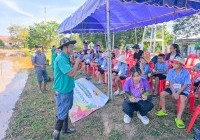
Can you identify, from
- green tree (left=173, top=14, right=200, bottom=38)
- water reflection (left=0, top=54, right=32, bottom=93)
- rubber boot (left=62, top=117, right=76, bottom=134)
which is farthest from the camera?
green tree (left=173, top=14, right=200, bottom=38)

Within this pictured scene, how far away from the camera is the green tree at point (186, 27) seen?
25.6 m

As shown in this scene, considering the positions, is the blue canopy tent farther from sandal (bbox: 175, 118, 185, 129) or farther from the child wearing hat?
sandal (bbox: 175, 118, 185, 129)

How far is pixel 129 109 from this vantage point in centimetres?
478

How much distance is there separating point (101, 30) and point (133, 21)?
3178 mm

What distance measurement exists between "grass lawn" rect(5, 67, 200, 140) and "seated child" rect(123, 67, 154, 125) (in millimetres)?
155

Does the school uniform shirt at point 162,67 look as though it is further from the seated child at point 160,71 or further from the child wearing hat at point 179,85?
the child wearing hat at point 179,85

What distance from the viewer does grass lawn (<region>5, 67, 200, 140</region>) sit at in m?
4.45

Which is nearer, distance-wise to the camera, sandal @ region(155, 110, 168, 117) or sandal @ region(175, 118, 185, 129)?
sandal @ region(175, 118, 185, 129)

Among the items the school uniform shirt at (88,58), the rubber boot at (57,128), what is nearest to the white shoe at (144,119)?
the rubber boot at (57,128)

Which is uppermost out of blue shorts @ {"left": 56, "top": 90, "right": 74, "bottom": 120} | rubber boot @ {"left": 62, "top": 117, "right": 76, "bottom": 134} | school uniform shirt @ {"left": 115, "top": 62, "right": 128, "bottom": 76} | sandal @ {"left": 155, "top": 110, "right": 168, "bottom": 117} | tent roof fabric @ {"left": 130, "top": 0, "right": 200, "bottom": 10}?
tent roof fabric @ {"left": 130, "top": 0, "right": 200, "bottom": 10}

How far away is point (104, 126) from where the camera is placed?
5.00 meters

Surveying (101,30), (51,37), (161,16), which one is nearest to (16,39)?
(51,37)

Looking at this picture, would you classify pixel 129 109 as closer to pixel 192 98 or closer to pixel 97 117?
pixel 97 117

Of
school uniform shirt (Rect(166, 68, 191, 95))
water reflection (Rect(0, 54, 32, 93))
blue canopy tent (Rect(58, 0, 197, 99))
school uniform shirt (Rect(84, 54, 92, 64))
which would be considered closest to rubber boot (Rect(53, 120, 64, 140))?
blue canopy tent (Rect(58, 0, 197, 99))
